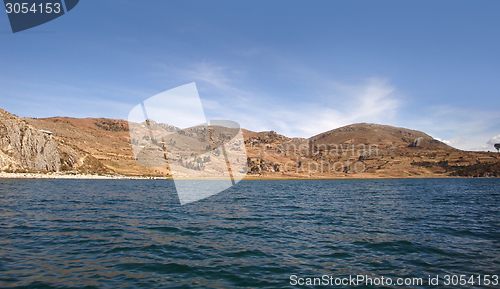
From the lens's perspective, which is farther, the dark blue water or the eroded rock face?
the eroded rock face

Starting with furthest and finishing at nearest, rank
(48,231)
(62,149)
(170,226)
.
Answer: (62,149) < (170,226) < (48,231)

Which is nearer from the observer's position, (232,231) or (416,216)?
(232,231)

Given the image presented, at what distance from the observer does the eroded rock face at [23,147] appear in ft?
302

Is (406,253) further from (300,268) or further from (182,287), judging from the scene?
(182,287)

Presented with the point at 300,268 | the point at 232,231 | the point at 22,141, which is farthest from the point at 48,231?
the point at 22,141

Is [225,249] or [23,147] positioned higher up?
[23,147]

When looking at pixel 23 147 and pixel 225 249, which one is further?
pixel 23 147

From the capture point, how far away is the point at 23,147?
98000 mm

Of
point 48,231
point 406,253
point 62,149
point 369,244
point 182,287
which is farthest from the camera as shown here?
point 62,149

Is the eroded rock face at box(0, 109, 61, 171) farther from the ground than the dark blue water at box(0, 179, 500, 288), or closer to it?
farther from the ground

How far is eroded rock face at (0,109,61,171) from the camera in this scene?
92000 millimetres

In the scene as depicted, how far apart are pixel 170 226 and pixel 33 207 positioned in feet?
67.3

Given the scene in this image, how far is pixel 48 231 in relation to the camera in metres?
19.8

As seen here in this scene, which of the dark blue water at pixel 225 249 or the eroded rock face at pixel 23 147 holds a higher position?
the eroded rock face at pixel 23 147
